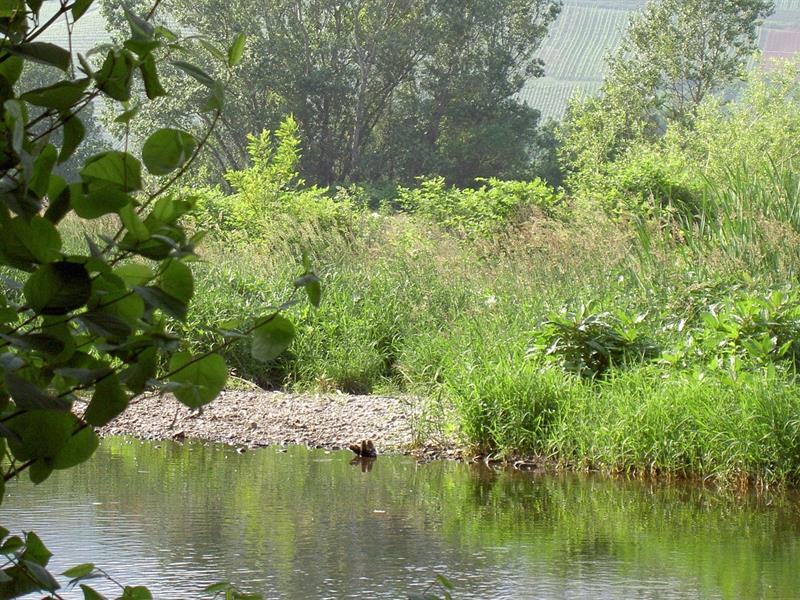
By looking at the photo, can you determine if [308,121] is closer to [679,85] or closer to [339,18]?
[339,18]

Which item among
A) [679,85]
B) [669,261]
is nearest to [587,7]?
[679,85]

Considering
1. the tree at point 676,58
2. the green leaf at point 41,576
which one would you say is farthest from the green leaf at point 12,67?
the tree at point 676,58

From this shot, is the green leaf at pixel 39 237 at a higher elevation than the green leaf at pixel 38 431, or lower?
higher

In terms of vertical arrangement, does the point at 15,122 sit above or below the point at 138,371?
above

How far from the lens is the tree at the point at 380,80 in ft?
154

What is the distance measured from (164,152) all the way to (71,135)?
0.07m

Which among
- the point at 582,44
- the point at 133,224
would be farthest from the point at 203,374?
the point at 582,44

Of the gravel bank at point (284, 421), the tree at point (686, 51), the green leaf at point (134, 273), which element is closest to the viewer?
the green leaf at point (134, 273)

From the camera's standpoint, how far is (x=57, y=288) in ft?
2.67

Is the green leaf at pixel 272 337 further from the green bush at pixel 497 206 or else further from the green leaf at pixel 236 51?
the green bush at pixel 497 206

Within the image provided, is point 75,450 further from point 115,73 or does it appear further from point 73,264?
point 115,73

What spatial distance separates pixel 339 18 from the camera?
48.4 metres

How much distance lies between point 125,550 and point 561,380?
3.29 metres

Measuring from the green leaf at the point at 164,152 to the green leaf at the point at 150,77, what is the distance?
38 mm
